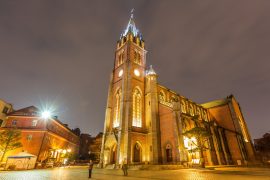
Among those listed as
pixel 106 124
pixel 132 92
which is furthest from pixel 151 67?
pixel 106 124

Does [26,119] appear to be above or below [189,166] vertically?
above

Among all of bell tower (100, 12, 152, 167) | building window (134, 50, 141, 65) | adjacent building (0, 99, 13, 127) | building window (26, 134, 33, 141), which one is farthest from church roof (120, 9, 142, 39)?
adjacent building (0, 99, 13, 127)

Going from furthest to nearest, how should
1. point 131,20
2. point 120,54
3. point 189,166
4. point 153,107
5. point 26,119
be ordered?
point 131,20 < point 120,54 < point 26,119 < point 153,107 < point 189,166

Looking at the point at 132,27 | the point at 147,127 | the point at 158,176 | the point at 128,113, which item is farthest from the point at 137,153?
the point at 132,27

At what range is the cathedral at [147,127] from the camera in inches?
1022

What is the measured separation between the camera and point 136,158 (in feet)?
88.6

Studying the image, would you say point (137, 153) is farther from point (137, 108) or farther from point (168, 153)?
point (137, 108)

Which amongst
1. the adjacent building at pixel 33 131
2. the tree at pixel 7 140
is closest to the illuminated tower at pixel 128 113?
the adjacent building at pixel 33 131

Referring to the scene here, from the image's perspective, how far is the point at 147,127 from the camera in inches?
1188

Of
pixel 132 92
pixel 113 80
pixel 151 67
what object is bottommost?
pixel 132 92

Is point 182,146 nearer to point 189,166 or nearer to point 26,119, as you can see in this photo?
point 189,166

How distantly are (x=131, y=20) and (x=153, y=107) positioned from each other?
34.4 metres

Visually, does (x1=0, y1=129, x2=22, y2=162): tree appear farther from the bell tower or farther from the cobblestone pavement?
the bell tower

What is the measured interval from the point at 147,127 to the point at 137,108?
4.49 m
